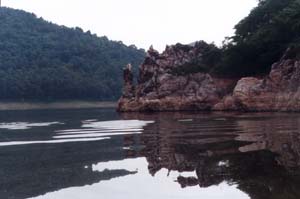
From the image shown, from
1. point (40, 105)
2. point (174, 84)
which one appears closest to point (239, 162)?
point (174, 84)

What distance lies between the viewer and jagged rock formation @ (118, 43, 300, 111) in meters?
33.9

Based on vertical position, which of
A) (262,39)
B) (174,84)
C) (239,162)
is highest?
(262,39)

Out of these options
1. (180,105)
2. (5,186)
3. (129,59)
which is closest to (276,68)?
(180,105)

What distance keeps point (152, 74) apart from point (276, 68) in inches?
761

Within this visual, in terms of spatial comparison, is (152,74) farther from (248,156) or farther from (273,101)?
(248,156)

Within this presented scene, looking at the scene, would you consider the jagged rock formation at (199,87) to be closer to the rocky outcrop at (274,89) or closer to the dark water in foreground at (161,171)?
the rocky outcrop at (274,89)

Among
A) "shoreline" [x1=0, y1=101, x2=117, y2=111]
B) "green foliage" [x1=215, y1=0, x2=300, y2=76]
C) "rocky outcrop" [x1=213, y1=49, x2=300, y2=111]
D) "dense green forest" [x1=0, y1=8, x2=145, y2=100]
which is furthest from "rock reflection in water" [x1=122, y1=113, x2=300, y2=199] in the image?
"dense green forest" [x1=0, y1=8, x2=145, y2=100]

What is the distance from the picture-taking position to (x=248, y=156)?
8.96m

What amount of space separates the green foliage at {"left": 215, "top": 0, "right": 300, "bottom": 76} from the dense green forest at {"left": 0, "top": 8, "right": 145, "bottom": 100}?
6838cm

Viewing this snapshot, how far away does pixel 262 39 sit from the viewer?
4097 cm

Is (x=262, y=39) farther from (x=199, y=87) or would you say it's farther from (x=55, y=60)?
(x=55, y=60)

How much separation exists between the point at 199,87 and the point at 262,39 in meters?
8.07

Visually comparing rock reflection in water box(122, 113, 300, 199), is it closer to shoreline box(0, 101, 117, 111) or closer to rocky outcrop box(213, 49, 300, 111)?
rocky outcrop box(213, 49, 300, 111)

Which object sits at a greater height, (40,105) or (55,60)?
(55,60)
